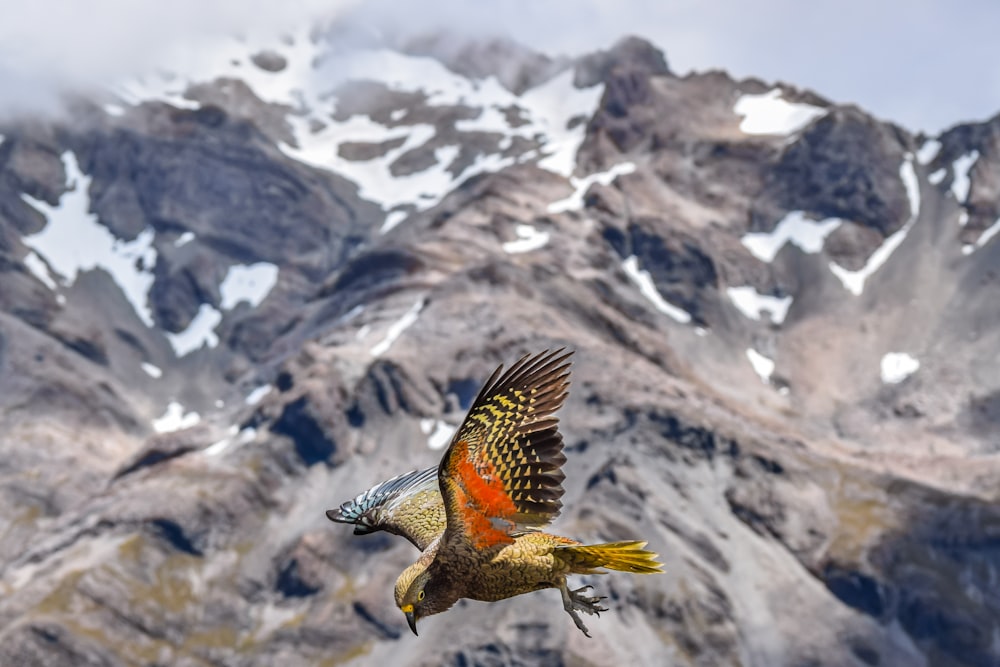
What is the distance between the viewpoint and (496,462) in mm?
17297

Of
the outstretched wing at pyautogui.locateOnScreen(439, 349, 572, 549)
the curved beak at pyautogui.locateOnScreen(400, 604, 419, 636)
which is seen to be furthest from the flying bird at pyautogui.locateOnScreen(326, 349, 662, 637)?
the curved beak at pyautogui.locateOnScreen(400, 604, 419, 636)

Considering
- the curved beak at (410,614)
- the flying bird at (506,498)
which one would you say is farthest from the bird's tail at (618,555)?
the curved beak at (410,614)

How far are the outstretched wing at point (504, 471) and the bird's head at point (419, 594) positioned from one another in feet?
1.78

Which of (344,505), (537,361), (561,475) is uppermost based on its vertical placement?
(537,361)

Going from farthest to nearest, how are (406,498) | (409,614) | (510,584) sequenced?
(406,498), (510,584), (409,614)

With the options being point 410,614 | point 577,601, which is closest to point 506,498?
point 577,601

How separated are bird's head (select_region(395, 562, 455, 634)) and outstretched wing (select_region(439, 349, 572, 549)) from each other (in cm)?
54

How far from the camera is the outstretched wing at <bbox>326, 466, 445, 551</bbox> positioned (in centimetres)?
2012

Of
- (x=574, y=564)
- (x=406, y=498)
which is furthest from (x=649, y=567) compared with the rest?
(x=406, y=498)

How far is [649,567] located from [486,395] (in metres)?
2.74

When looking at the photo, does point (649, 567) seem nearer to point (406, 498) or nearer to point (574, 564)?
point (574, 564)

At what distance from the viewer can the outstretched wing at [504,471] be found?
1719 cm

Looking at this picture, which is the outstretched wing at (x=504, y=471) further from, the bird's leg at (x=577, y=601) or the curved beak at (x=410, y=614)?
the curved beak at (x=410, y=614)

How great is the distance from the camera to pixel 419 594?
1666 cm
